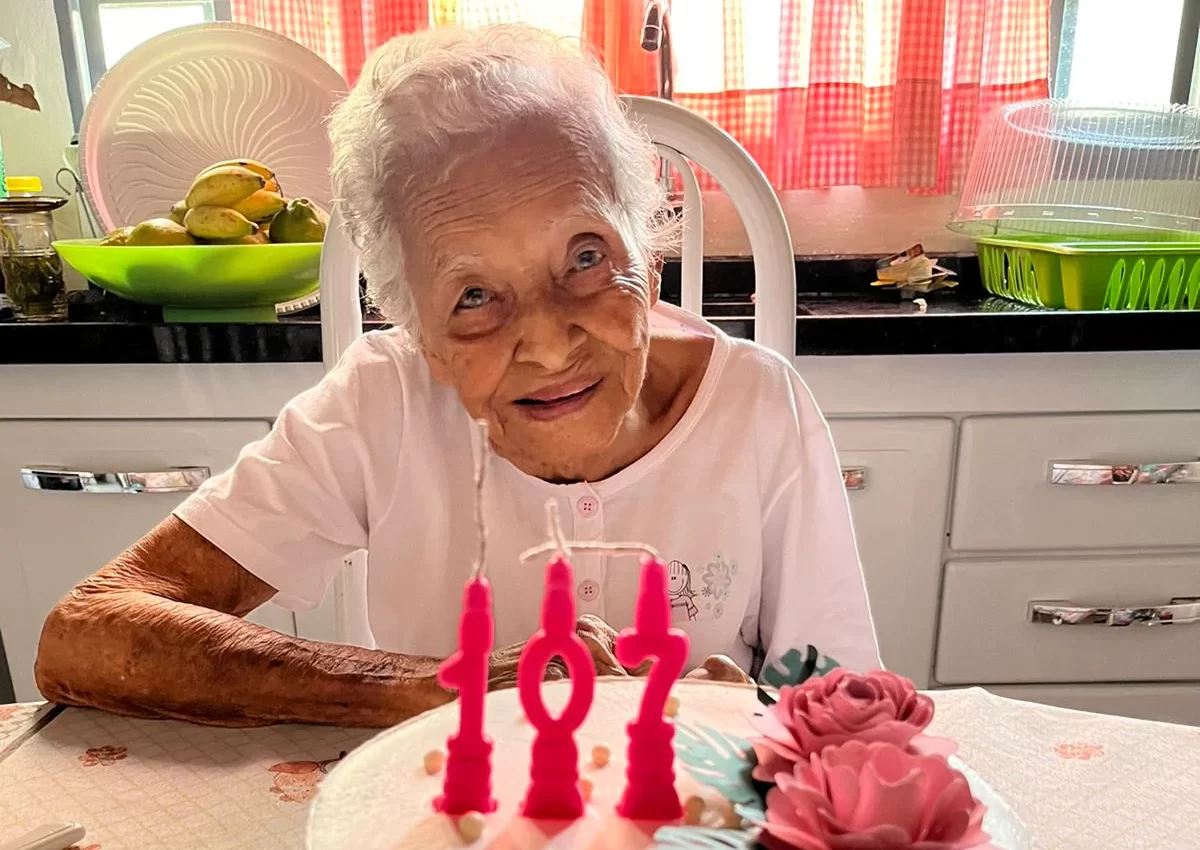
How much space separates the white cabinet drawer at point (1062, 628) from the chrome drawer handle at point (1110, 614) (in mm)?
12

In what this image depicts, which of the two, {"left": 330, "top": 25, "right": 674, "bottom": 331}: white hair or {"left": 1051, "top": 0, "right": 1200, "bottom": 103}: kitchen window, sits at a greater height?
{"left": 1051, "top": 0, "right": 1200, "bottom": 103}: kitchen window

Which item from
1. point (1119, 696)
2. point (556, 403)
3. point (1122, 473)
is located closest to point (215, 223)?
point (556, 403)

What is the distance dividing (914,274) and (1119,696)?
0.90 m

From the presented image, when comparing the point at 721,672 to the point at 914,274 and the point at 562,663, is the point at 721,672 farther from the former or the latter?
the point at 914,274

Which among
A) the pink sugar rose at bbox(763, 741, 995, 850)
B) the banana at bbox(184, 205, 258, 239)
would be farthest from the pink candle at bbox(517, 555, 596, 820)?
the banana at bbox(184, 205, 258, 239)

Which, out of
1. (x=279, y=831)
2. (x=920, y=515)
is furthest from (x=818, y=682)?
(x=920, y=515)

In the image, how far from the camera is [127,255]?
59.2 inches

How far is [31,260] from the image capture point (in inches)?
65.4

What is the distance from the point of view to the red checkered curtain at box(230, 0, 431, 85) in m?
1.87

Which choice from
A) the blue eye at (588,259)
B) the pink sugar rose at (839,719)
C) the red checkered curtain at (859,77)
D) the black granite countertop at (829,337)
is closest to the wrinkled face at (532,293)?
the blue eye at (588,259)

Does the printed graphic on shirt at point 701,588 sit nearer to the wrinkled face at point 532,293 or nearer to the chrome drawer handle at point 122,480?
the wrinkled face at point 532,293

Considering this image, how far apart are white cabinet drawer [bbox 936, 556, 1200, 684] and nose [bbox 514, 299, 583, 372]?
3.48ft

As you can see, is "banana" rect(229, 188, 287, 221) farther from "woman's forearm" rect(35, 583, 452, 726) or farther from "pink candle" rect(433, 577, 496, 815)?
"pink candle" rect(433, 577, 496, 815)

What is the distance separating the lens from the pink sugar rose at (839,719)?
0.41 m
